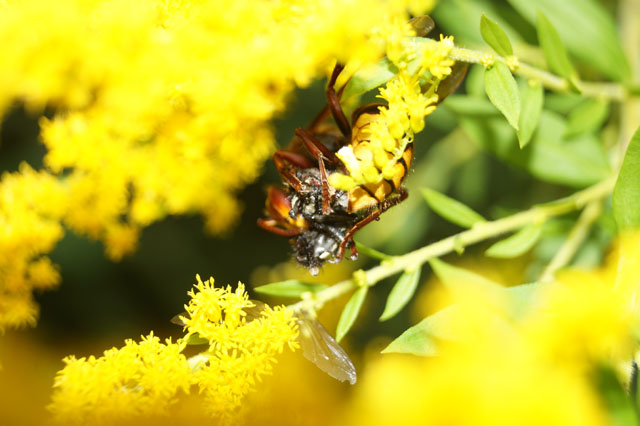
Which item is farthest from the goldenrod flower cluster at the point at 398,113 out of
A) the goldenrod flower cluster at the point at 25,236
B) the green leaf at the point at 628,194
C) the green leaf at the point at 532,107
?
the goldenrod flower cluster at the point at 25,236

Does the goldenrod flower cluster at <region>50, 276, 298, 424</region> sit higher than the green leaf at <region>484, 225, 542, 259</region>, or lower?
higher

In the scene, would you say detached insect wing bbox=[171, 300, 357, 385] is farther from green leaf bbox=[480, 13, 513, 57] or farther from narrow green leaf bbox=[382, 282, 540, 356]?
green leaf bbox=[480, 13, 513, 57]

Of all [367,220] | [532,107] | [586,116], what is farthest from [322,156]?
[586,116]

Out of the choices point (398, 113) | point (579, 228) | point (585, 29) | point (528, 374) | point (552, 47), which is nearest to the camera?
point (528, 374)

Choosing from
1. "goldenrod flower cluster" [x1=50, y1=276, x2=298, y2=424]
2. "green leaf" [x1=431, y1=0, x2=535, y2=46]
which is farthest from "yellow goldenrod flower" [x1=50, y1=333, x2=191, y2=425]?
"green leaf" [x1=431, y1=0, x2=535, y2=46]

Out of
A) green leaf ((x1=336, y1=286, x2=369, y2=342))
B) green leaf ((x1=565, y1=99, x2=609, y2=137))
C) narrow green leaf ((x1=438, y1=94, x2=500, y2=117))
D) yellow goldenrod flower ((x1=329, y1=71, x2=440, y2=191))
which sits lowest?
green leaf ((x1=336, y1=286, x2=369, y2=342))

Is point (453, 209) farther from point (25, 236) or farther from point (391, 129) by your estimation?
point (25, 236)
